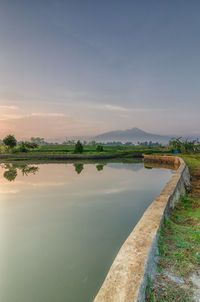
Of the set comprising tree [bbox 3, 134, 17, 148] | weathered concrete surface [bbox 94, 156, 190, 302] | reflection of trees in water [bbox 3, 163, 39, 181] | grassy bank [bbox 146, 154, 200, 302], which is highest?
tree [bbox 3, 134, 17, 148]

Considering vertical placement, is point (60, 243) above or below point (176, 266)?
below

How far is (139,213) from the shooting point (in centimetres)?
587

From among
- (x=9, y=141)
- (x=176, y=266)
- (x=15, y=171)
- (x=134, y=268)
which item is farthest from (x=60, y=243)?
(x=9, y=141)

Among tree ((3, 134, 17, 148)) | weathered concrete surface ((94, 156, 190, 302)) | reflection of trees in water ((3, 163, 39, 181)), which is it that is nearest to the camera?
weathered concrete surface ((94, 156, 190, 302))

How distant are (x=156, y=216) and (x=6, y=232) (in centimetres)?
389

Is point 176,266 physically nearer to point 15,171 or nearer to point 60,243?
point 60,243

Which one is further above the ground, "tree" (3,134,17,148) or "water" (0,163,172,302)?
"tree" (3,134,17,148)

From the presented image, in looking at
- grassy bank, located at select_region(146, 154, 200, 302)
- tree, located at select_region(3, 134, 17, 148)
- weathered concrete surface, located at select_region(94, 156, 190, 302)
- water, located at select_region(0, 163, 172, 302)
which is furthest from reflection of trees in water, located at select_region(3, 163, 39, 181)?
tree, located at select_region(3, 134, 17, 148)

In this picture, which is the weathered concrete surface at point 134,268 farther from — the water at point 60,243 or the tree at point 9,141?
the tree at point 9,141

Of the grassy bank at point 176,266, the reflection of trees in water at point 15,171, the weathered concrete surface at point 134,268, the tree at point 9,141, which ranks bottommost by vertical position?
the reflection of trees in water at point 15,171

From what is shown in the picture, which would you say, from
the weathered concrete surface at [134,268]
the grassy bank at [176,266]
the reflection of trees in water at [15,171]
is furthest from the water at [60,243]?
the reflection of trees in water at [15,171]

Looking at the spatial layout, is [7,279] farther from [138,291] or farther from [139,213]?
[139,213]

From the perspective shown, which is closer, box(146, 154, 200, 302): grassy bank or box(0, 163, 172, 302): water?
box(146, 154, 200, 302): grassy bank

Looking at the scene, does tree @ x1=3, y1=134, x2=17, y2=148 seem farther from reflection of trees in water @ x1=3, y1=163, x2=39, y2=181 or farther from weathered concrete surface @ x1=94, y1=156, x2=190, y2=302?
weathered concrete surface @ x1=94, y1=156, x2=190, y2=302
